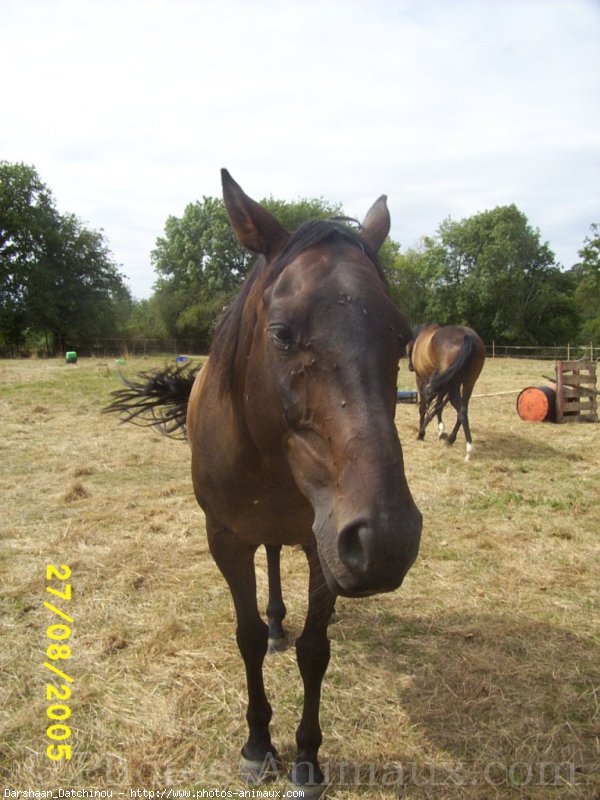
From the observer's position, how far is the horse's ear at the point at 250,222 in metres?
2.06

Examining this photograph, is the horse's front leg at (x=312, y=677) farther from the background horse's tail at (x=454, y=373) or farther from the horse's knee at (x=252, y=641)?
the background horse's tail at (x=454, y=373)

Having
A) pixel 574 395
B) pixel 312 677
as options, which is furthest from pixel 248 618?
pixel 574 395

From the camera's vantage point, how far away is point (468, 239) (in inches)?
1950

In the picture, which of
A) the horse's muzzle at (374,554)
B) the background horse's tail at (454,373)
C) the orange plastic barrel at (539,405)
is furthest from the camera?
the orange plastic barrel at (539,405)

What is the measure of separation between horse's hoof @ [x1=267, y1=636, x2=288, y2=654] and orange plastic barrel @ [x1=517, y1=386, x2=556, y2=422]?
933 centimetres

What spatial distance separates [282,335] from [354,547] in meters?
0.71

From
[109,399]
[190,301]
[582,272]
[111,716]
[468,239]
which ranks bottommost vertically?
[111,716]

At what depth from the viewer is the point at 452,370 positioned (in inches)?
329

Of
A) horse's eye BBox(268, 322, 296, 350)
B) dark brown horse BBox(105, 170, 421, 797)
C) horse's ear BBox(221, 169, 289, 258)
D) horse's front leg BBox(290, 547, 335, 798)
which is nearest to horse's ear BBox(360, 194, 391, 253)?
dark brown horse BBox(105, 170, 421, 797)

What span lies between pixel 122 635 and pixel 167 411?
1.73 metres

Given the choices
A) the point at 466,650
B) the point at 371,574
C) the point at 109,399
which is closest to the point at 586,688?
the point at 466,650

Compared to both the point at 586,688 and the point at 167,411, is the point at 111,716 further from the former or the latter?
the point at 586,688

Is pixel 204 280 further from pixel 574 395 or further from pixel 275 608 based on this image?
pixel 275 608

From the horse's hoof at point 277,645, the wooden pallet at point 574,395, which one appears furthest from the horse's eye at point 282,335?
the wooden pallet at point 574,395
